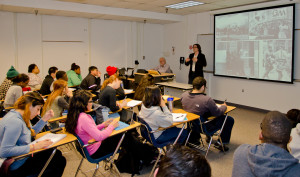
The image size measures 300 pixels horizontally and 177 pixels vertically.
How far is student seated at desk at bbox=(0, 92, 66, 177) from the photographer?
2138mm

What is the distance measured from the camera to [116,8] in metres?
6.91

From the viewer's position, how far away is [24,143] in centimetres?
230

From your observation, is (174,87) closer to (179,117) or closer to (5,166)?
(179,117)

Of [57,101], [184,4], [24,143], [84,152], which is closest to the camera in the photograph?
[24,143]

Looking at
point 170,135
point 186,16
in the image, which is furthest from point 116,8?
point 170,135

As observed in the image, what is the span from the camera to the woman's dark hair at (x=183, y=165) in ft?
3.32

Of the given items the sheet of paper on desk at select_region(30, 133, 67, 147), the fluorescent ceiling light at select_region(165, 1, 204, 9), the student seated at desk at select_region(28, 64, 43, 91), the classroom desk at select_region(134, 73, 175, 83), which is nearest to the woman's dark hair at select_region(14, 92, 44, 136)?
the sheet of paper on desk at select_region(30, 133, 67, 147)

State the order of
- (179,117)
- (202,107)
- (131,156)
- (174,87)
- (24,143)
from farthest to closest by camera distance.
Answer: (174,87), (202,107), (179,117), (131,156), (24,143)

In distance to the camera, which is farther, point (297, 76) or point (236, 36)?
point (236, 36)

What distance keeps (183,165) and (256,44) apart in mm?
5962

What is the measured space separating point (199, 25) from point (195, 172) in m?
7.29

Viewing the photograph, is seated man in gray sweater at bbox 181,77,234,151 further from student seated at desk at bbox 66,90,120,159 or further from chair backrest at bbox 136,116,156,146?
student seated at desk at bbox 66,90,120,159

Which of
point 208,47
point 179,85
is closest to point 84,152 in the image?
point 179,85

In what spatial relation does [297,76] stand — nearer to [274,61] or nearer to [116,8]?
[274,61]
